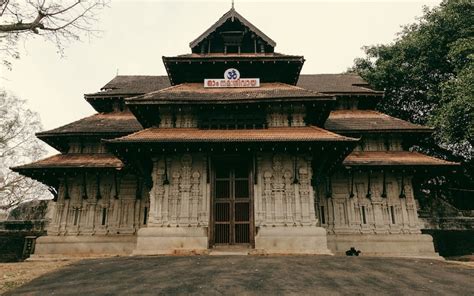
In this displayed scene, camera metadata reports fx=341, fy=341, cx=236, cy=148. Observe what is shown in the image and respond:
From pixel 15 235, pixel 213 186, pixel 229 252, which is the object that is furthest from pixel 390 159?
pixel 15 235

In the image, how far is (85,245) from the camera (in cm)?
1716

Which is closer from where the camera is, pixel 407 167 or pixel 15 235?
pixel 407 167

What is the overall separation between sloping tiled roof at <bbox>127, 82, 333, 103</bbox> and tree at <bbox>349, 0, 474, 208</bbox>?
12.6 meters

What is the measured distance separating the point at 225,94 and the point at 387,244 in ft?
36.3

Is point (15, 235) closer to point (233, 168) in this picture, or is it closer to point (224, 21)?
point (233, 168)

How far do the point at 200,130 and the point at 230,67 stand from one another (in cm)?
471

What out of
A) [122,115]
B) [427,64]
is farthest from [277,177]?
[427,64]

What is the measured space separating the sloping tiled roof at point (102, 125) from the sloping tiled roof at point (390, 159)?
39.9 ft

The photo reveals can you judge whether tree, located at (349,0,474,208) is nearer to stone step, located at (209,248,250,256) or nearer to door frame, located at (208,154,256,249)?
door frame, located at (208,154,256,249)

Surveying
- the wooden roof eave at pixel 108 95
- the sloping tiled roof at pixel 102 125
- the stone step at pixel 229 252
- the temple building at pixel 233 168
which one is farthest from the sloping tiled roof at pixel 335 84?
the stone step at pixel 229 252

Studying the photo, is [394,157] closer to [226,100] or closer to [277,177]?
[277,177]

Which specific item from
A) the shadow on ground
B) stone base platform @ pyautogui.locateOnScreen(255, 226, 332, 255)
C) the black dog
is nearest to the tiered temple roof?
stone base platform @ pyautogui.locateOnScreen(255, 226, 332, 255)

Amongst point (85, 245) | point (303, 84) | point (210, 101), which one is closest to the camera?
point (210, 101)

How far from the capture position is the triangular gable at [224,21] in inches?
781
